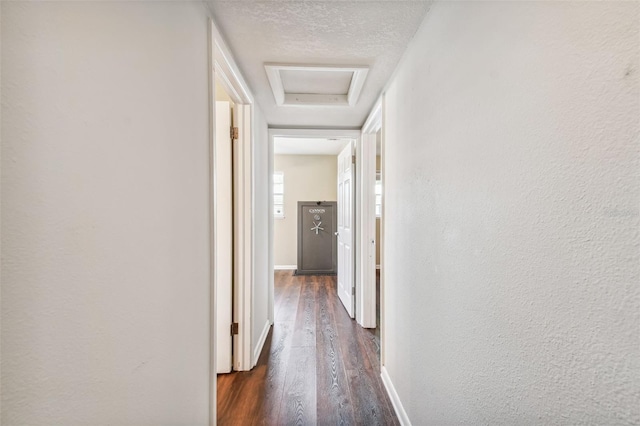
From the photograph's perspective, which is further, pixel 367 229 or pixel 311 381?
pixel 367 229

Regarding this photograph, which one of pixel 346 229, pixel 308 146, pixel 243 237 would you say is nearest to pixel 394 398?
pixel 243 237

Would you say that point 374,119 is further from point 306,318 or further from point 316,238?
point 316,238

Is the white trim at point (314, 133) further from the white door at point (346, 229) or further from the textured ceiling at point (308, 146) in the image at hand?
the textured ceiling at point (308, 146)

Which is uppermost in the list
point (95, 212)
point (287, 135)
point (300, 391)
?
point (287, 135)

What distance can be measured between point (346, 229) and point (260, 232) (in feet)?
4.00

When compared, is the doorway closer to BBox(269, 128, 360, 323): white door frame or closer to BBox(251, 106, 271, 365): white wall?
BBox(251, 106, 271, 365): white wall

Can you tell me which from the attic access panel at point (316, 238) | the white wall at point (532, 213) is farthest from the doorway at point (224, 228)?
the attic access panel at point (316, 238)

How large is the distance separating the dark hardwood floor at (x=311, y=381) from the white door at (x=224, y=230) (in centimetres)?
Result: 30

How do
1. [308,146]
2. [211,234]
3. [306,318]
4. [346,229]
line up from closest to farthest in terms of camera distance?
[211,234], [306,318], [346,229], [308,146]

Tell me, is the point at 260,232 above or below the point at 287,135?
below

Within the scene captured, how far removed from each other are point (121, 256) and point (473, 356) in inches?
42.8

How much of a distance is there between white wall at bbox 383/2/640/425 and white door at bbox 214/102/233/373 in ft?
4.51

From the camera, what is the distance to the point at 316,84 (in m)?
1.96

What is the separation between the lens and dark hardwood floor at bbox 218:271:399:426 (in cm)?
158
